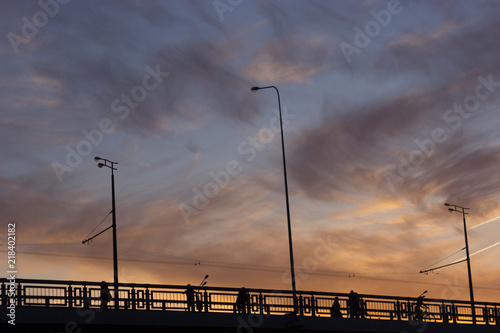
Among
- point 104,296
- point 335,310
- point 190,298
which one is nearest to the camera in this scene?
point 104,296

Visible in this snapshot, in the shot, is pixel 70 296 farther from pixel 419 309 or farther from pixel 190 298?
pixel 419 309

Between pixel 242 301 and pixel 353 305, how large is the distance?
8.63m

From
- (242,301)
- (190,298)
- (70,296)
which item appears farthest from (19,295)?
(242,301)

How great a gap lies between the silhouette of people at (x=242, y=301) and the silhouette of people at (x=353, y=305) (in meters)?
7.79

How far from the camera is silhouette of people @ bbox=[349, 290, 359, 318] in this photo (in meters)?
48.2

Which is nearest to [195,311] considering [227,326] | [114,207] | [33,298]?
[227,326]

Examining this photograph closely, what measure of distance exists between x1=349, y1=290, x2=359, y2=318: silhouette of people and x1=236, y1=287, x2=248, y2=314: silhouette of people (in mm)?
7794

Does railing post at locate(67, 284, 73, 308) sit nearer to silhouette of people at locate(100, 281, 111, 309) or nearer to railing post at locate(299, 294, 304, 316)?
silhouette of people at locate(100, 281, 111, 309)

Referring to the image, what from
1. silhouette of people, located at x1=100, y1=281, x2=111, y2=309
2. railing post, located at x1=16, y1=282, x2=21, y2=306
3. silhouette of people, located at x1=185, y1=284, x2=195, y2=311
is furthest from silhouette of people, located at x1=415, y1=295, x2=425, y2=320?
railing post, located at x1=16, y1=282, x2=21, y2=306

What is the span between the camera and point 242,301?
140 ft

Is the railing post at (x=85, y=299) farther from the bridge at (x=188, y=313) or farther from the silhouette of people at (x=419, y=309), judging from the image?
the silhouette of people at (x=419, y=309)

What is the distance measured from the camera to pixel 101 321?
3678 centimetres

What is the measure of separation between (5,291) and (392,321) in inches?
932

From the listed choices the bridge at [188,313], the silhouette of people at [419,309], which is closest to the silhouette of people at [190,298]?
the bridge at [188,313]
